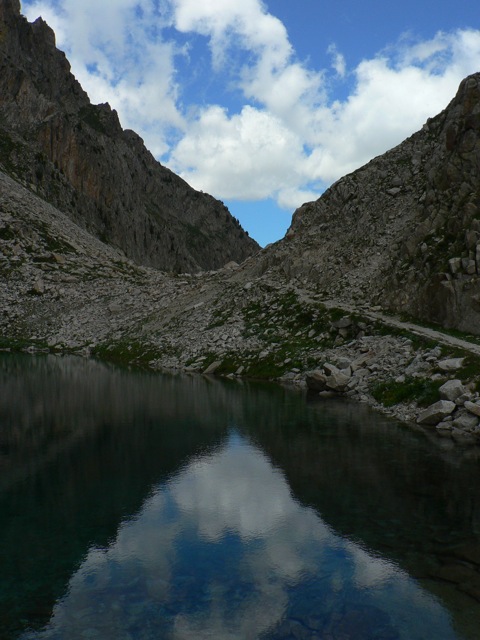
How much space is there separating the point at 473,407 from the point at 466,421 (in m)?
0.94

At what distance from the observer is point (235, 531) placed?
17.8m

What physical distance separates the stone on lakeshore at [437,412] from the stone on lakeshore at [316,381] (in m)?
13.2

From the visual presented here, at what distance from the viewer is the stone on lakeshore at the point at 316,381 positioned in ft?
149

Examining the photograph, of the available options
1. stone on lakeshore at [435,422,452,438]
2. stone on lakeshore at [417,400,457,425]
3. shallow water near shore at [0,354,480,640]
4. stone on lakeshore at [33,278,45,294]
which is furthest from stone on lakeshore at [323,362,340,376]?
stone on lakeshore at [33,278,45,294]

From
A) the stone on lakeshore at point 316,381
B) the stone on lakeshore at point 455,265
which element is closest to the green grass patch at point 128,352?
the stone on lakeshore at point 316,381

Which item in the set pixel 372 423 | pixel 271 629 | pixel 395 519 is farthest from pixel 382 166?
pixel 271 629

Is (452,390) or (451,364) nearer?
(452,390)

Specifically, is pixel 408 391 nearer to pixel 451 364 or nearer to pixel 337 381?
pixel 451 364

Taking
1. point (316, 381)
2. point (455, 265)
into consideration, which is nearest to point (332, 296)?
point (455, 265)

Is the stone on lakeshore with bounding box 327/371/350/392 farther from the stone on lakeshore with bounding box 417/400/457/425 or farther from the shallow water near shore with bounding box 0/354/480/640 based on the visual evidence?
the stone on lakeshore with bounding box 417/400/457/425

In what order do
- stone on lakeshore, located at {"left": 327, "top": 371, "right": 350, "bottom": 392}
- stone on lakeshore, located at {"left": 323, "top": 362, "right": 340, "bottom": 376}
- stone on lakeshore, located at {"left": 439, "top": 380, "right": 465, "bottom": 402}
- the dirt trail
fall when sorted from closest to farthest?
stone on lakeshore, located at {"left": 439, "top": 380, "right": 465, "bottom": 402} < the dirt trail < stone on lakeshore, located at {"left": 327, "top": 371, "right": 350, "bottom": 392} < stone on lakeshore, located at {"left": 323, "top": 362, "right": 340, "bottom": 376}

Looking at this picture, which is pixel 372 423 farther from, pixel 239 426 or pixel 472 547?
pixel 472 547

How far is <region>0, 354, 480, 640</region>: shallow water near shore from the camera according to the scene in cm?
1259

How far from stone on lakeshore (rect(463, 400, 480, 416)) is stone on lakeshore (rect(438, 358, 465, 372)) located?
465 centimetres
